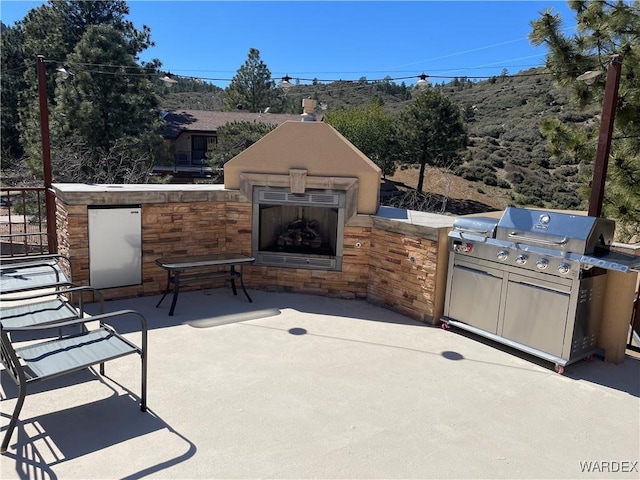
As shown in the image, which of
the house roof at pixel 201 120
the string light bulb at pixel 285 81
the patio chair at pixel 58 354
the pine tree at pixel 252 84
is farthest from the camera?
the pine tree at pixel 252 84

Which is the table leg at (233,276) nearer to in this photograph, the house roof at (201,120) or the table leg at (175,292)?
the table leg at (175,292)

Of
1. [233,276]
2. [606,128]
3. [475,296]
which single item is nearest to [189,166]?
[233,276]

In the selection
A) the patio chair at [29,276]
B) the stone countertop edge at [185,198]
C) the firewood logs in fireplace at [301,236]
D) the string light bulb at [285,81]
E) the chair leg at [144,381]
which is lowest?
the chair leg at [144,381]

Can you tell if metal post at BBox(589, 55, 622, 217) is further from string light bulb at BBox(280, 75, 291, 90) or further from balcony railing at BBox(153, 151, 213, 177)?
balcony railing at BBox(153, 151, 213, 177)

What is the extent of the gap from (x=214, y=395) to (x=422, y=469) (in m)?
1.60

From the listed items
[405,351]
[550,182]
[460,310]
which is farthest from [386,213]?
[550,182]

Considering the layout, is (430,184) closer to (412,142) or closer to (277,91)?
(412,142)

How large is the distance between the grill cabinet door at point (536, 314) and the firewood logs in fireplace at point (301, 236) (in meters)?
2.75

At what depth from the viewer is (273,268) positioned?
6.45 meters

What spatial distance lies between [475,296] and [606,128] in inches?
83.0

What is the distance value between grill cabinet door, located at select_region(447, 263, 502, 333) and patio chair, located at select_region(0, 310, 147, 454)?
326 cm

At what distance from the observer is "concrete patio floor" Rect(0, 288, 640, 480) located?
281cm

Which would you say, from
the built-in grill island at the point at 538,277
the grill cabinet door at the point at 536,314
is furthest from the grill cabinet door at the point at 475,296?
the grill cabinet door at the point at 536,314

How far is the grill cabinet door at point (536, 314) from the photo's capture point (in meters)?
4.23
